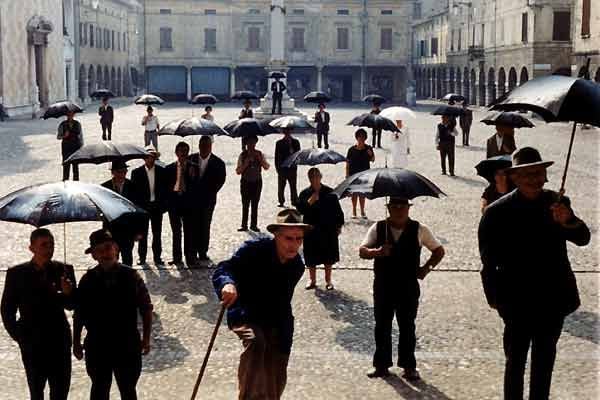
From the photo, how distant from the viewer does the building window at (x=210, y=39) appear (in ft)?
205

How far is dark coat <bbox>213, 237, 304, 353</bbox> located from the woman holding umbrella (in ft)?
24.0

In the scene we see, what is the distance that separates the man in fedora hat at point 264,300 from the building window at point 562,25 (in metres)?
41.2

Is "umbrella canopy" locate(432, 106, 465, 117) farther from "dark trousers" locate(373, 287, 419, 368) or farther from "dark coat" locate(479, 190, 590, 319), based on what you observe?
"dark coat" locate(479, 190, 590, 319)

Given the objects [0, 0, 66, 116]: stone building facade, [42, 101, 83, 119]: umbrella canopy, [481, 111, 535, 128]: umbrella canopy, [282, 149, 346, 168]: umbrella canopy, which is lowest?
[282, 149, 346, 168]: umbrella canopy

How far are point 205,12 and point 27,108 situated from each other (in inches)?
936

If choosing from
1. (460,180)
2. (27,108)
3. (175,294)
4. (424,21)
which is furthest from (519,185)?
(424,21)

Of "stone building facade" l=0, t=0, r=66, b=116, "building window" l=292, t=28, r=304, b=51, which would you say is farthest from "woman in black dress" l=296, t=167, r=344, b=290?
"building window" l=292, t=28, r=304, b=51

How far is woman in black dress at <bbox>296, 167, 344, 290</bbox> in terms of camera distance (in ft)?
29.1

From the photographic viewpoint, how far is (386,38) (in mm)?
62812

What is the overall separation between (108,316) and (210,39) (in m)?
59.5

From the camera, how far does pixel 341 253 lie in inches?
426

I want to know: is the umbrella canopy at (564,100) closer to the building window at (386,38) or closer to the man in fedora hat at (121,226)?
the man in fedora hat at (121,226)

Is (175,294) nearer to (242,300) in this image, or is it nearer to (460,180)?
(242,300)

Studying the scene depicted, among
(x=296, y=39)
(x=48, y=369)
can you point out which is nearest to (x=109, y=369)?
(x=48, y=369)
